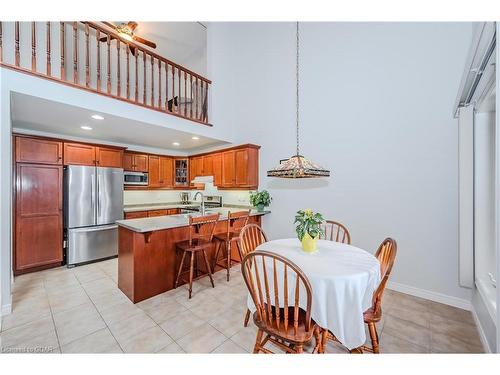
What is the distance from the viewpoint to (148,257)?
2.67 meters

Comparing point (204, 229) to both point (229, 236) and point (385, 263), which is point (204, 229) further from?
point (385, 263)

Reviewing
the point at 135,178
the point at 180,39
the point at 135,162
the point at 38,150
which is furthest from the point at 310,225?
the point at 180,39

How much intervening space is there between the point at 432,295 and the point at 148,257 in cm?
358

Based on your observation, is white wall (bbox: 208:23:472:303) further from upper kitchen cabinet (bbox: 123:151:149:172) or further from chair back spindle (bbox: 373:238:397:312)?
upper kitchen cabinet (bbox: 123:151:149:172)

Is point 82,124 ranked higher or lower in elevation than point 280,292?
higher

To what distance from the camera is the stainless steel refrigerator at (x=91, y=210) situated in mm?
3674

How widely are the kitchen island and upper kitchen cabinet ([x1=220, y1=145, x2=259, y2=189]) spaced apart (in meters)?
1.72

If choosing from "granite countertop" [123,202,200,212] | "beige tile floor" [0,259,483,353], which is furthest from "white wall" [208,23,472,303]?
"granite countertop" [123,202,200,212]

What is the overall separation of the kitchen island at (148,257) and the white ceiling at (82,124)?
5.56 ft

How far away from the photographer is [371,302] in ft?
5.36

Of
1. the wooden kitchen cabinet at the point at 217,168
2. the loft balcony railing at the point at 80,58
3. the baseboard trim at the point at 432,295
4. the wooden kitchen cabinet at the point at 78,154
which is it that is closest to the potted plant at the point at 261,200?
the wooden kitchen cabinet at the point at 217,168

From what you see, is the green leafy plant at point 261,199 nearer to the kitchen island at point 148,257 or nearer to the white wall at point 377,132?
the white wall at point 377,132

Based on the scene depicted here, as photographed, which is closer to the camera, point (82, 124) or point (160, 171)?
point (82, 124)
